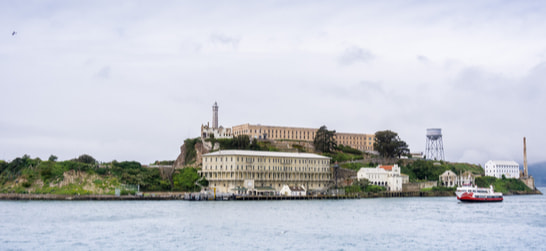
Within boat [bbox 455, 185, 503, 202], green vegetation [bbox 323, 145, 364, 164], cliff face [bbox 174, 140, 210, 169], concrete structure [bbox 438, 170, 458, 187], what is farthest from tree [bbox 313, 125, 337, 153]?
boat [bbox 455, 185, 503, 202]

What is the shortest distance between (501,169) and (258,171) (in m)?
77.8

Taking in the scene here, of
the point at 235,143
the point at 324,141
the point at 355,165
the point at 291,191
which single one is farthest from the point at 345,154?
the point at 291,191

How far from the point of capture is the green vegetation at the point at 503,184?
13962 centimetres

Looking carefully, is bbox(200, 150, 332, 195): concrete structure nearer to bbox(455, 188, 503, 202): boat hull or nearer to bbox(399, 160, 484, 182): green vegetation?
bbox(399, 160, 484, 182): green vegetation

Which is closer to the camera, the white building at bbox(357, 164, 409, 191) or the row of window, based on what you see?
the row of window

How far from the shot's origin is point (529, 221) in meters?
63.8

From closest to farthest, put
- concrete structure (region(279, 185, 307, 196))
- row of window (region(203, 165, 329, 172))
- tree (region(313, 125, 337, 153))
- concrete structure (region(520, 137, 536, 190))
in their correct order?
concrete structure (region(279, 185, 307, 196))
row of window (region(203, 165, 329, 172))
tree (region(313, 125, 337, 153))
concrete structure (region(520, 137, 536, 190))

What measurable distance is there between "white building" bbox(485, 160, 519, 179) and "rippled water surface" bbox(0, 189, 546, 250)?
87.6 meters

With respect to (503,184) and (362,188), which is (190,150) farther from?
(503,184)

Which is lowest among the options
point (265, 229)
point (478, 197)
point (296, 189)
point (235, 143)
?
point (265, 229)

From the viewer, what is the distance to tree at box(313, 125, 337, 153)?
454 ft

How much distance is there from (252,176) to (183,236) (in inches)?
2531

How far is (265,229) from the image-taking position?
53.8 meters

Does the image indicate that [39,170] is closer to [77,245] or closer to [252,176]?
[252,176]
